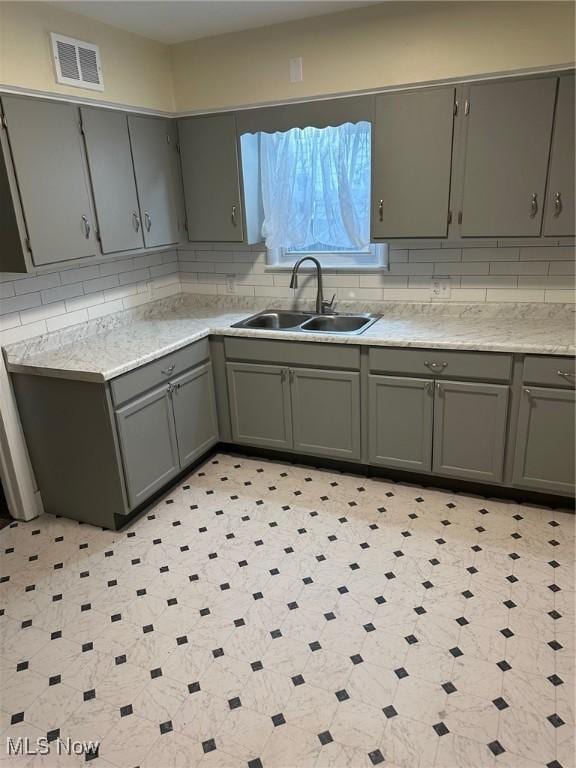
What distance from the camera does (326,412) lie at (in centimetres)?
328

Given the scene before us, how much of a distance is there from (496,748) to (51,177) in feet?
9.90

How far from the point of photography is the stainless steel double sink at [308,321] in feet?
11.2

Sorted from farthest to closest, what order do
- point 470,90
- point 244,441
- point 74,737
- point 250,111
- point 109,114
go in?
point 244,441, point 250,111, point 109,114, point 470,90, point 74,737

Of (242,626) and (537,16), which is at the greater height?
(537,16)

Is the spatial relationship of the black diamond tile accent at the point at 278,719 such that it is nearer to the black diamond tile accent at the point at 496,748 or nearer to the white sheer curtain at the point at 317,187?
the black diamond tile accent at the point at 496,748

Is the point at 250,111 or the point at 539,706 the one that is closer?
the point at 539,706

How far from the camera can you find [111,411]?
2.68 meters

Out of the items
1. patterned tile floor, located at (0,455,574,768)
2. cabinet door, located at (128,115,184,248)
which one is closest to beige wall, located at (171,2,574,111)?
cabinet door, located at (128,115,184,248)

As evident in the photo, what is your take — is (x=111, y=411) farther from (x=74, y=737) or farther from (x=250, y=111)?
(x=250, y=111)

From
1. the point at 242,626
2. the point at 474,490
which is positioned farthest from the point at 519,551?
the point at 242,626

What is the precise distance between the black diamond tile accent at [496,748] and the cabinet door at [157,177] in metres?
3.02

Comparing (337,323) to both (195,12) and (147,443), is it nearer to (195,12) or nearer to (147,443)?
(147,443)

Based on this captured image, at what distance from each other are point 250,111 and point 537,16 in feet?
5.26

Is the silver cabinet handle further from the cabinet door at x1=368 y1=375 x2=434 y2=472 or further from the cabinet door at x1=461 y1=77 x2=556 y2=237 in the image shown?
the cabinet door at x1=368 y1=375 x2=434 y2=472
